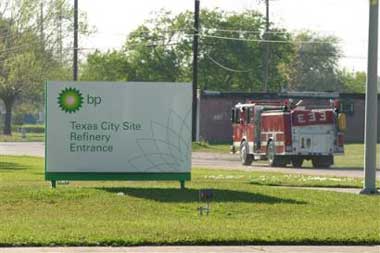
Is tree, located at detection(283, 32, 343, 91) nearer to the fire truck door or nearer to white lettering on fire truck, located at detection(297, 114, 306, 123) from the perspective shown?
the fire truck door

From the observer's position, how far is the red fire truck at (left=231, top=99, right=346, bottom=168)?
34781 mm

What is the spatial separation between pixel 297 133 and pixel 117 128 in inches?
654

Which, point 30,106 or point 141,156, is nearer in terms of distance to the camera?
point 141,156

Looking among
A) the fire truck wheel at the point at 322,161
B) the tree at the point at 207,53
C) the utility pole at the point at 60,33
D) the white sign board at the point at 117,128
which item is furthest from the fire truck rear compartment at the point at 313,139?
the tree at the point at 207,53

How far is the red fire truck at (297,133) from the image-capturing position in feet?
114

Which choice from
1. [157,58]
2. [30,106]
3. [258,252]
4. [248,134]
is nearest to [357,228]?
[258,252]

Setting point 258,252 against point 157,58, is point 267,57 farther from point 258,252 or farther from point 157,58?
point 258,252

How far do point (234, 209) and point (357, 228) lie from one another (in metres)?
3.09

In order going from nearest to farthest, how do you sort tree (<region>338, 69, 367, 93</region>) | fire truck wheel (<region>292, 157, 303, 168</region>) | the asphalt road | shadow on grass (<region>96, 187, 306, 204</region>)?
1. shadow on grass (<region>96, 187, 306, 204</region>)
2. the asphalt road
3. fire truck wheel (<region>292, 157, 303, 168</region>)
4. tree (<region>338, 69, 367, 93</region>)

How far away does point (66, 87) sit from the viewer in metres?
19.1

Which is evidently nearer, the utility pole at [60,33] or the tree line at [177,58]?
the utility pole at [60,33]

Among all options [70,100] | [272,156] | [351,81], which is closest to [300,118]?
[272,156]

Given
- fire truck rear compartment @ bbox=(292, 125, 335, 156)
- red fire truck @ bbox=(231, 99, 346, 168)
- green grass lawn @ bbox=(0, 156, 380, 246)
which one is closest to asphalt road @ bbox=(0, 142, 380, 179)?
red fire truck @ bbox=(231, 99, 346, 168)

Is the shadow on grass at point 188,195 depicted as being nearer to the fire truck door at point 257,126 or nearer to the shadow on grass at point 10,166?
the shadow on grass at point 10,166
